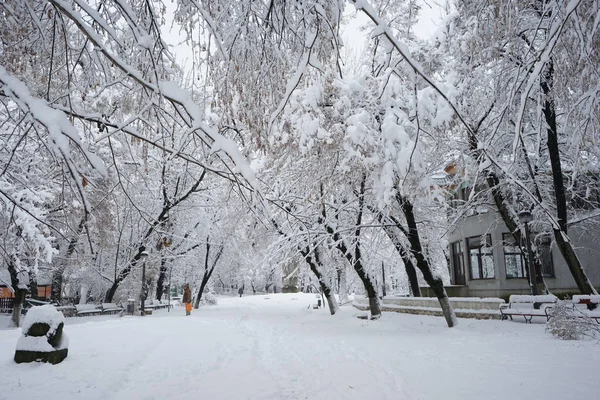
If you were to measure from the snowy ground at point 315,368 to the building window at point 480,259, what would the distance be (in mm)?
14260

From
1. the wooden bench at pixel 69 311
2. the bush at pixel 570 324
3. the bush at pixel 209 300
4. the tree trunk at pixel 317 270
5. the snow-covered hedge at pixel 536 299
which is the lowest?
the bush at pixel 209 300

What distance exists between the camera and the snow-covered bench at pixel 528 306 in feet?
42.2

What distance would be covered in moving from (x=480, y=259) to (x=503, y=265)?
6.32 feet

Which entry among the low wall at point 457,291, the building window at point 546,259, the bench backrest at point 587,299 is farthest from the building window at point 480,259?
the bench backrest at point 587,299

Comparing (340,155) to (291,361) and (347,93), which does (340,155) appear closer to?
(347,93)

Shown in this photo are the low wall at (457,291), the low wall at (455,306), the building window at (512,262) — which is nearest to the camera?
the low wall at (455,306)

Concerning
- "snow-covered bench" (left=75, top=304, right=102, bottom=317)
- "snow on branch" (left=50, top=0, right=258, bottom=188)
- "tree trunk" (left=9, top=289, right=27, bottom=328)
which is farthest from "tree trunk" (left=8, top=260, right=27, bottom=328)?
"snow on branch" (left=50, top=0, right=258, bottom=188)

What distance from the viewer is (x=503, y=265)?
2345cm

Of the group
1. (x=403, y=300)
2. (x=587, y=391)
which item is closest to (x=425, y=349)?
(x=587, y=391)

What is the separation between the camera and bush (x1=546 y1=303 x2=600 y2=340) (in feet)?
30.5

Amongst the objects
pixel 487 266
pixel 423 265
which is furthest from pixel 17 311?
pixel 487 266

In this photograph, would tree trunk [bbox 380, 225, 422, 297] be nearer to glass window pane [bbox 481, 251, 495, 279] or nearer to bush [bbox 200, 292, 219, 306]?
glass window pane [bbox 481, 251, 495, 279]

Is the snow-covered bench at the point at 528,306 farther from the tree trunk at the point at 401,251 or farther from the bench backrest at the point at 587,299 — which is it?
the tree trunk at the point at 401,251

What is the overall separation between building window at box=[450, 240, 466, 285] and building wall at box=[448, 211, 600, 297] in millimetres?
2547
